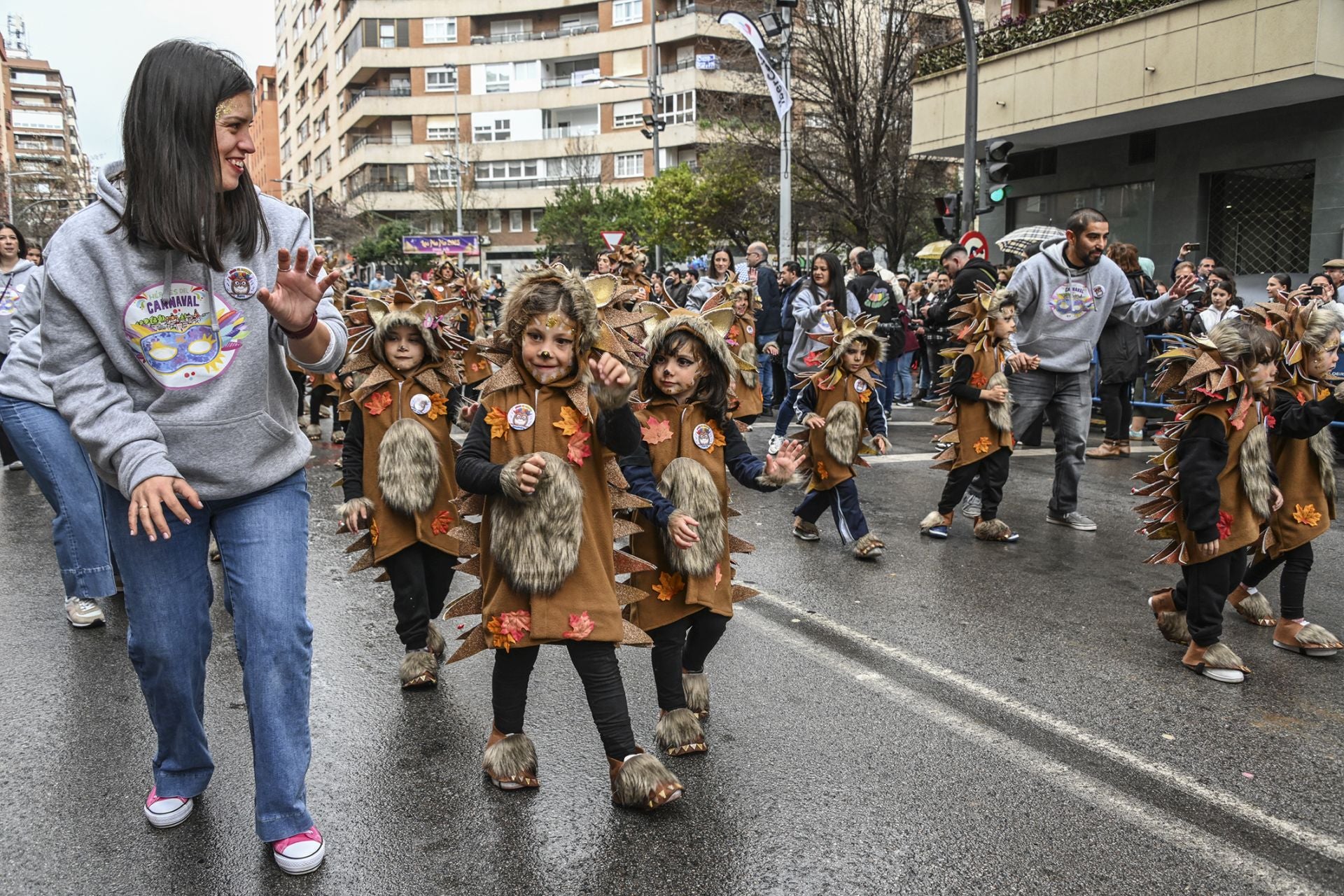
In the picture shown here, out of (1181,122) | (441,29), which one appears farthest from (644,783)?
(441,29)

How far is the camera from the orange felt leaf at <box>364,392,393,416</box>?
4.91 meters

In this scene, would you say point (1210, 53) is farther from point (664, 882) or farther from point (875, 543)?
point (664, 882)

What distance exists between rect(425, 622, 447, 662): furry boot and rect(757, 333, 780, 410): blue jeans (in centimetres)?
1015

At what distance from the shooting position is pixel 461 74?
6906 centimetres

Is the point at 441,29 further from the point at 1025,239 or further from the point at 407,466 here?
the point at 407,466

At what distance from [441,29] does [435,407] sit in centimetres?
7007

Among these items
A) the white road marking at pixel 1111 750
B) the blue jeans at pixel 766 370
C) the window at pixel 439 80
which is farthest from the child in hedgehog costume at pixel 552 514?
the window at pixel 439 80

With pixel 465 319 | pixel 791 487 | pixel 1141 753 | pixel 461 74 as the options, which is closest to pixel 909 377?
pixel 791 487

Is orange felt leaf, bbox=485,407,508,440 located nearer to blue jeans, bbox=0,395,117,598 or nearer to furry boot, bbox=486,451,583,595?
furry boot, bbox=486,451,583,595

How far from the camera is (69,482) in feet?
17.3

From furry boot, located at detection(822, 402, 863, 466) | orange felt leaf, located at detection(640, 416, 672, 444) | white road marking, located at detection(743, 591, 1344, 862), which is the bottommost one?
white road marking, located at detection(743, 591, 1344, 862)

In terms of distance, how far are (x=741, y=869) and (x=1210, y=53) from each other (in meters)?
18.7

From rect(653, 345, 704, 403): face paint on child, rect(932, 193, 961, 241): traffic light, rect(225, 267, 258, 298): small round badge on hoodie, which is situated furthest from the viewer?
rect(932, 193, 961, 241): traffic light

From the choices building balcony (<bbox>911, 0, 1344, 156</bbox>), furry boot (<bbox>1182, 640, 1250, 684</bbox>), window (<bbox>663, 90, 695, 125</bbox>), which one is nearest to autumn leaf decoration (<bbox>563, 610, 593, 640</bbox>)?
furry boot (<bbox>1182, 640, 1250, 684</bbox>)
